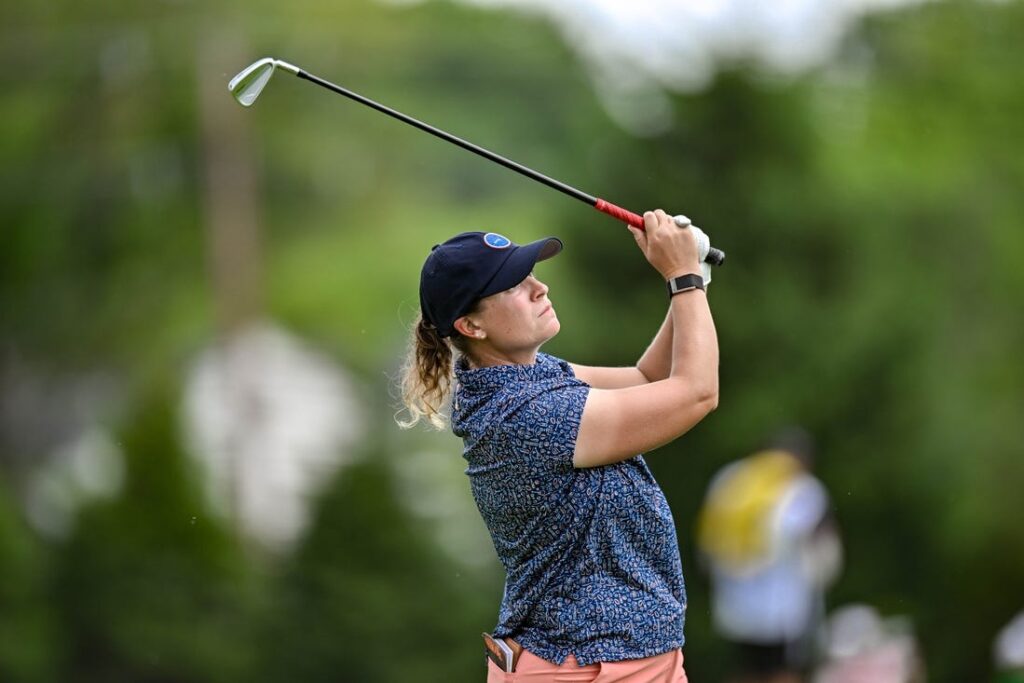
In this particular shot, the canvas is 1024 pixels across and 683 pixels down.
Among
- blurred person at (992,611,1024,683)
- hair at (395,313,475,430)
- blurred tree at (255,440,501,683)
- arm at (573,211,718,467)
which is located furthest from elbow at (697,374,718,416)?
blurred tree at (255,440,501,683)

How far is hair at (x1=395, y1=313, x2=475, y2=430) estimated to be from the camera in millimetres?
3062

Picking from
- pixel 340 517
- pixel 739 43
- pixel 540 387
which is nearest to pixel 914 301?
pixel 739 43

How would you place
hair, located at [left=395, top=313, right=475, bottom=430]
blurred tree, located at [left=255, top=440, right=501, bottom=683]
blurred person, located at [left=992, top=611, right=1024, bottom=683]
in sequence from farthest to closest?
1. blurred tree, located at [left=255, top=440, right=501, bottom=683]
2. blurred person, located at [left=992, top=611, right=1024, bottom=683]
3. hair, located at [left=395, top=313, right=475, bottom=430]

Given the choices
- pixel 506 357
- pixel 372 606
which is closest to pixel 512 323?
pixel 506 357

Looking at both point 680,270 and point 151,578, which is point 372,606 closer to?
point 151,578

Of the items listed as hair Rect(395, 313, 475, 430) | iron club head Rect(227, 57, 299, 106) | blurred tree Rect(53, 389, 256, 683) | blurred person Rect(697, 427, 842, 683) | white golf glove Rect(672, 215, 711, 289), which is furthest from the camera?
blurred tree Rect(53, 389, 256, 683)

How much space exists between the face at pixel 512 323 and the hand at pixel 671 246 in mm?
221

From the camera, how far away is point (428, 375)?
10.1 feet

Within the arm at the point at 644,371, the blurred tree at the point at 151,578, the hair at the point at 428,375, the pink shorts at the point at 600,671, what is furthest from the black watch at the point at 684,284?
the blurred tree at the point at 151,578

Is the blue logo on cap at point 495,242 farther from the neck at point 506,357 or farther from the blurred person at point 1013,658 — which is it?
the blurred person at point 1013,658

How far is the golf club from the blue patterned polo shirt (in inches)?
13.5

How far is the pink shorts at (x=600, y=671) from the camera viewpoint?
282cm

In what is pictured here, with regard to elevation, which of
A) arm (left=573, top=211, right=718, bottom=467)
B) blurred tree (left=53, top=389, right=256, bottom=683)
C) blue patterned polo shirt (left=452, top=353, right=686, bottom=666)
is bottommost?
blurred tree (left=53, top=389, right=256, bottom=683)

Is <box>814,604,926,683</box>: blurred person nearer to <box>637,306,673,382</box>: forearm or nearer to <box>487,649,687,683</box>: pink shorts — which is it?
<box>637,306,673,382</box>: forearm
